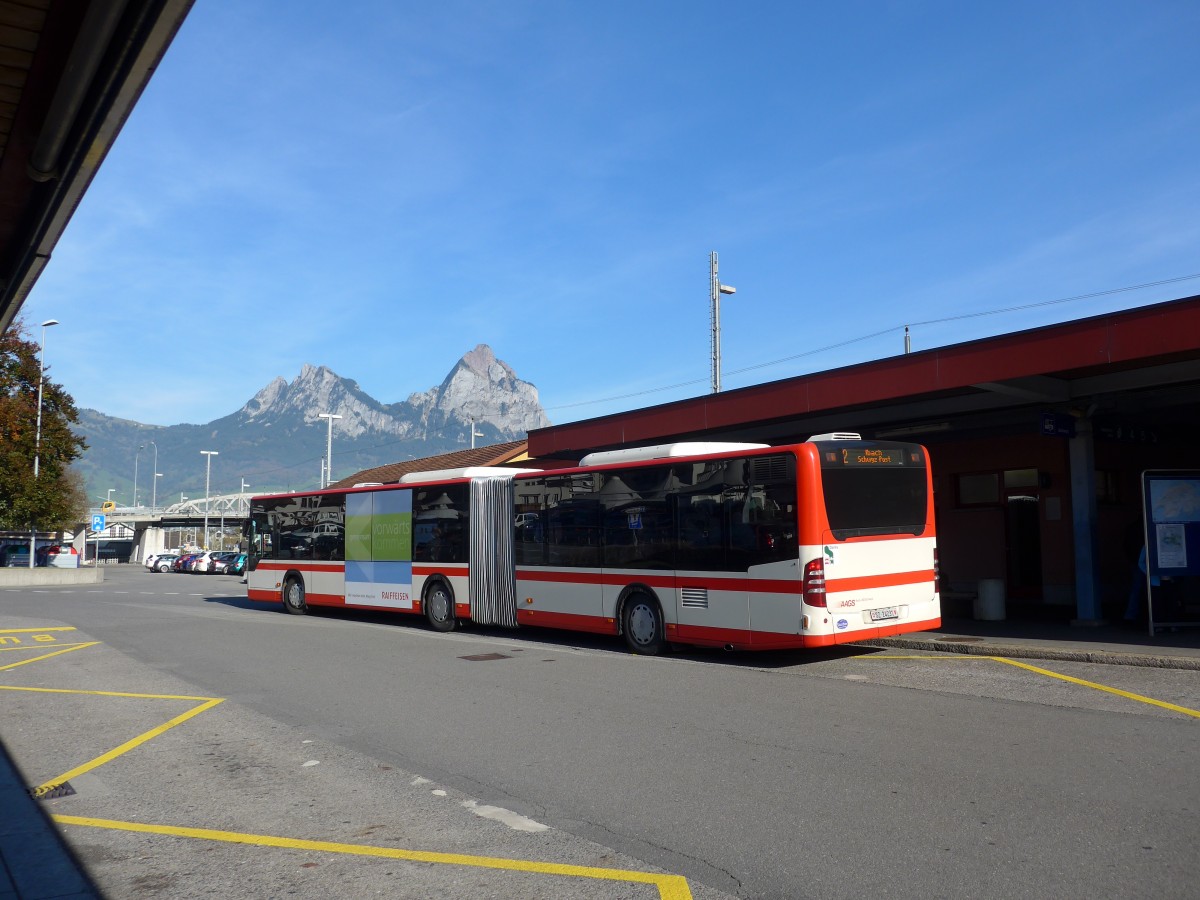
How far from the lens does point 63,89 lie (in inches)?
176

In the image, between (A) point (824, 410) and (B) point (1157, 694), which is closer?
(B) point (1157, 694)

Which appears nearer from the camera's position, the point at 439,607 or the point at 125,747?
the point at 125,747

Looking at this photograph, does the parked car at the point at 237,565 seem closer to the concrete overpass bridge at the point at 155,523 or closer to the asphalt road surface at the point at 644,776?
the concrete overpass bridge at the point at 155,523

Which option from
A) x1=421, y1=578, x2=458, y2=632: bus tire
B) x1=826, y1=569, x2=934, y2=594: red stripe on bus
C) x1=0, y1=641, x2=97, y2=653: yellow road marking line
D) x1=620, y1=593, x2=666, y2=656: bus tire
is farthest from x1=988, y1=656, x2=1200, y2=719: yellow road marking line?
x1=0, y1=641, x2=97, y2=653: yellow road marking line

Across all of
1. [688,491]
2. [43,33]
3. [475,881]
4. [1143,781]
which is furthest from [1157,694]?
[43,33]

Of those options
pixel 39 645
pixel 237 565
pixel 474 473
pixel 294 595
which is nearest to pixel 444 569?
pixel 474 473

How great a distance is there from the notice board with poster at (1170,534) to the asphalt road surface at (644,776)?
3214 mm

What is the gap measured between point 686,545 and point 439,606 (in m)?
7.07

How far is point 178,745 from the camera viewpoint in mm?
8523

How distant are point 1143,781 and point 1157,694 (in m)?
4.00

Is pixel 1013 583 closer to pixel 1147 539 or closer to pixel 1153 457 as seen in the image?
pixel 1153 457

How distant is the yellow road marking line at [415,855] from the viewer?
16.0ft

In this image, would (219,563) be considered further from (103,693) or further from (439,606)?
(103,693)

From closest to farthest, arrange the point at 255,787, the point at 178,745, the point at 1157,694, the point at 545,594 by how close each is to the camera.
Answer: the point at 255,787, the point at 178,745, the point at 1157,694, the point at 545,594
